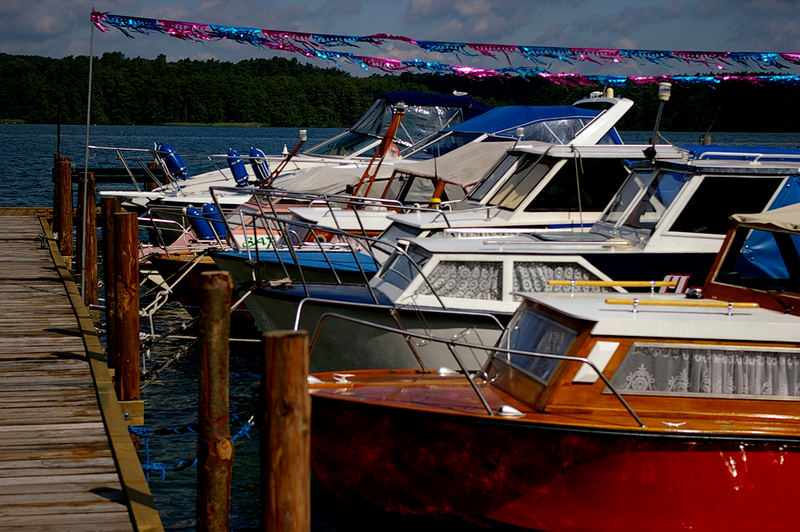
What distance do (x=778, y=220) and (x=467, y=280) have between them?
3.42 m

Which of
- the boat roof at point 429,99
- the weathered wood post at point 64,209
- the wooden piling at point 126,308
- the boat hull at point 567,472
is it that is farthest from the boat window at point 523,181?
the weathered wood post at point 64,209

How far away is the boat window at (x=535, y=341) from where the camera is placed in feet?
26.3

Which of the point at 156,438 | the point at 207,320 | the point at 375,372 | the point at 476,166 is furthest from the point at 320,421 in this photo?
the point at 476,166

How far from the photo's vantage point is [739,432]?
7.55 meters

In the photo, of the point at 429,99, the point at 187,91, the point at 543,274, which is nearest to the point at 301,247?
the point at 543,274

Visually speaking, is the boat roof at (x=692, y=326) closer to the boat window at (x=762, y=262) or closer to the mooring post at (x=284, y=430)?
the boat window at (x=762, y=262)

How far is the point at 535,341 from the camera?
8.42 m

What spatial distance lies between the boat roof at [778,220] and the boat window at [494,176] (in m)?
5.57

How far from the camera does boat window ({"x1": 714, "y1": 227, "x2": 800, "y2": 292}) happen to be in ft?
30.1

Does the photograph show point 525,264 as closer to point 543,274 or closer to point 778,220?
point 543,274

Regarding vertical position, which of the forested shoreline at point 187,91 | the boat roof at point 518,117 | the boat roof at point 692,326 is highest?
the forested shoreline at point 187,91

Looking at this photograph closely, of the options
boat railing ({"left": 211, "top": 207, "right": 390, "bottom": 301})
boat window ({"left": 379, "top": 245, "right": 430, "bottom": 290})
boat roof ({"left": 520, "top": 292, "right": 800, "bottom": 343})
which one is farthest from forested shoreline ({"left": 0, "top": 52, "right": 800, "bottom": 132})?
boat roof ({"left": 520, "top": 292, "right": 800, "bottom": 343})

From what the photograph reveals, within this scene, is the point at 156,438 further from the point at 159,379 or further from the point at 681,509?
the point at 681,509

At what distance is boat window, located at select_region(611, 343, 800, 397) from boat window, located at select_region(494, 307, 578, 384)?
1.55ft
